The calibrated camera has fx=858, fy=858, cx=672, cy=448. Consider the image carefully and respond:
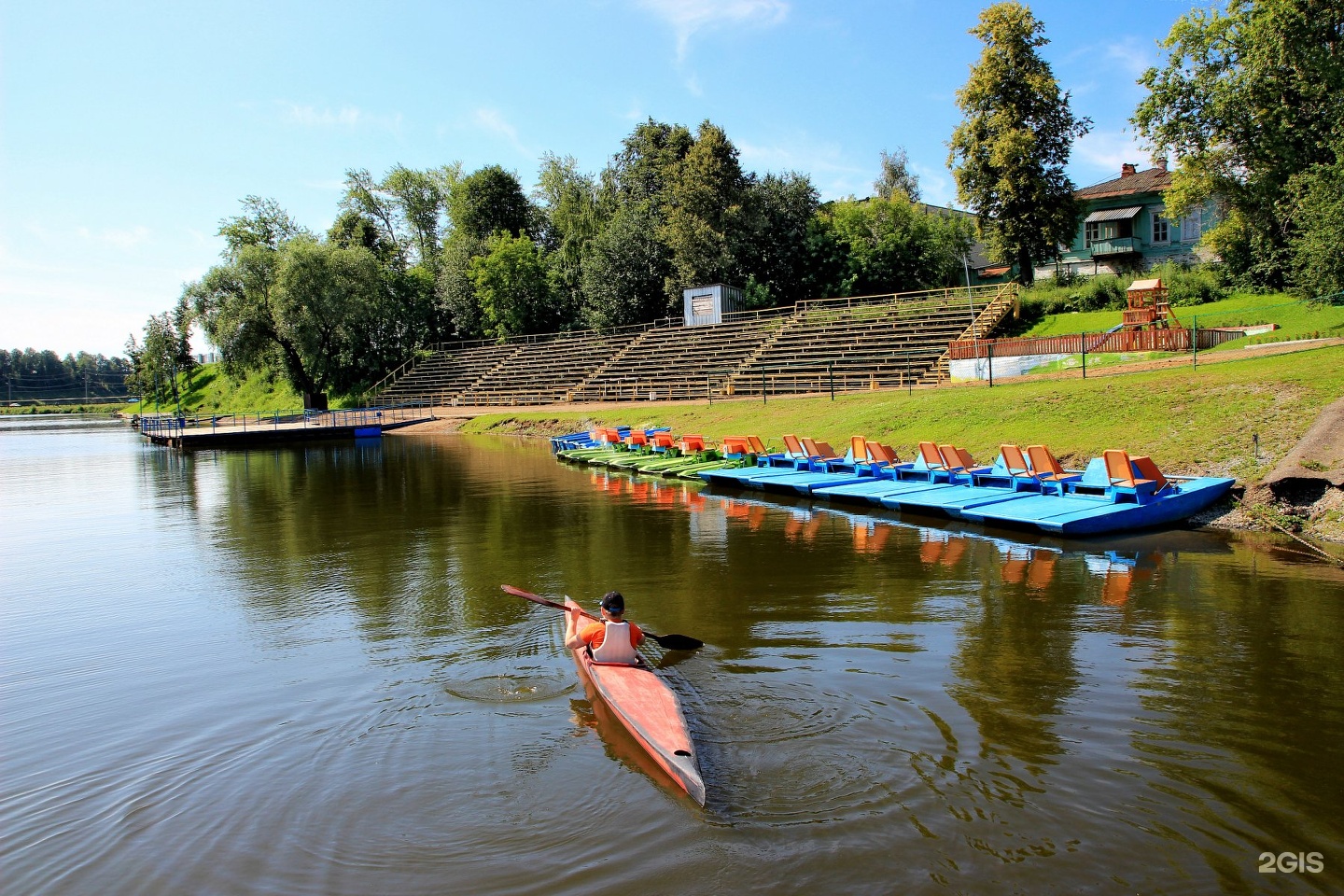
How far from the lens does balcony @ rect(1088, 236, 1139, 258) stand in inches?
2003

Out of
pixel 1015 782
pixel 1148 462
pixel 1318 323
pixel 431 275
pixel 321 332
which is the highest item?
pixel 431 275

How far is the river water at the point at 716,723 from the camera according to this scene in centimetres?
561

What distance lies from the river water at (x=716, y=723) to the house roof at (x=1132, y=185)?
45.1 meters

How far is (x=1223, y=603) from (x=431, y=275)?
74229 millimetres

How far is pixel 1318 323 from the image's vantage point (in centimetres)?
2828

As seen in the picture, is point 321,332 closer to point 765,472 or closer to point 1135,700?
point 765,472

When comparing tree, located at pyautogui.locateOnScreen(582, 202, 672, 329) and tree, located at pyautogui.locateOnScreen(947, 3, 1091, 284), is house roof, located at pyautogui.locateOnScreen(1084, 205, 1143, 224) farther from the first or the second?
tree, located at pyautogui.locateOnScreen(582, 202, 672, 329)

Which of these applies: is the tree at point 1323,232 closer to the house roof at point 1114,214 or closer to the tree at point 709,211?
the house roof at point 1114,214

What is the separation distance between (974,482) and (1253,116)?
1111 inches

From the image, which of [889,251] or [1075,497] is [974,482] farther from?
[889,251]

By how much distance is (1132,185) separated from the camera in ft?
173

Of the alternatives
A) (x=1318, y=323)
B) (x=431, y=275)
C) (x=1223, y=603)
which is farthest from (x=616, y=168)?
(x=1223, y=603)

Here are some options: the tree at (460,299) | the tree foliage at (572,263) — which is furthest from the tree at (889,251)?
the tree at (460,299)

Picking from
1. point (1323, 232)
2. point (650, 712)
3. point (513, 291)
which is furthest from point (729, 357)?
point (650, 712)
